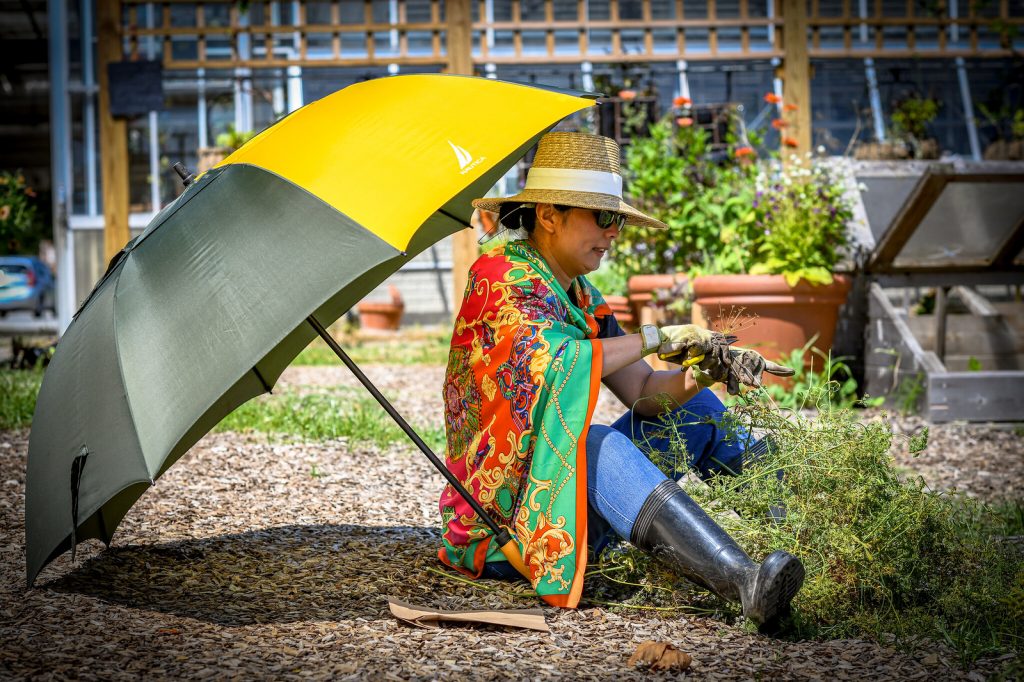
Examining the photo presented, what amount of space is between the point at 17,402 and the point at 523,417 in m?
3.77

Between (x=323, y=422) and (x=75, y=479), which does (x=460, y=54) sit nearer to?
(x=323, y=422)

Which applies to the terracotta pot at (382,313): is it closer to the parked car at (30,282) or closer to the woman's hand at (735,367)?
the woman's hand at (735,367)

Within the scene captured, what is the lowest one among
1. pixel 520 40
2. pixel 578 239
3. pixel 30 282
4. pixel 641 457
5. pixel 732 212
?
pixel 30 282

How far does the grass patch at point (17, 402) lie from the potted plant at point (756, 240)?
3.39m

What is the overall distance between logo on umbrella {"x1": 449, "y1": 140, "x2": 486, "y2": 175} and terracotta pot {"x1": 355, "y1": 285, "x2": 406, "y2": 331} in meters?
8.22

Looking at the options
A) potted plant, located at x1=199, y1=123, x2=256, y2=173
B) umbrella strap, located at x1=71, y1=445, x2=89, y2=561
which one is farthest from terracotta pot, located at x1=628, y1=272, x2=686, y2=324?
potted plant, located at x1=199, y1=123, x2=256, y2=173

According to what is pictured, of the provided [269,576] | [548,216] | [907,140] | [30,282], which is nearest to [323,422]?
[269,576]

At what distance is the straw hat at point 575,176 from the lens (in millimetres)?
2604

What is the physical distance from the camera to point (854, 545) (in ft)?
8.06

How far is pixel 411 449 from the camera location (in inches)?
183

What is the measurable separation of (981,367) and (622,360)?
4.25 meters

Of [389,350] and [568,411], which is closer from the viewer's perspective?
[568,411]

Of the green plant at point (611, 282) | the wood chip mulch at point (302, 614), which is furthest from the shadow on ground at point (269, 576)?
Result: the green plant at point (611, 282)

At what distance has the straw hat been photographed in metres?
2.60
